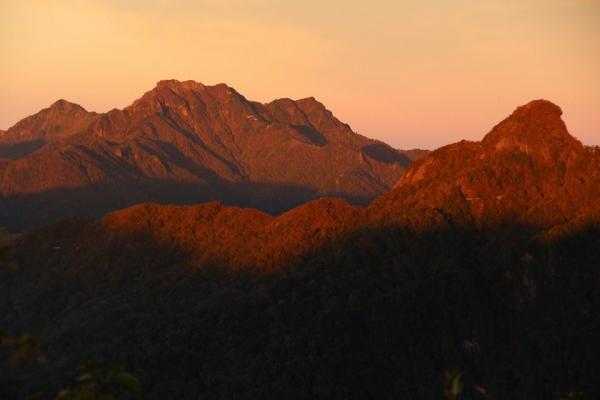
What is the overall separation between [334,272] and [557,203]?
41.6 m

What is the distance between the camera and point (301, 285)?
155m

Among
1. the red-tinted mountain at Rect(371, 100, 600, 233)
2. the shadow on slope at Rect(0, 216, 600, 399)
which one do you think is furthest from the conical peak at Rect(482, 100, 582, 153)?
the shadow on slope at Rect(0, 216, 600, 399)

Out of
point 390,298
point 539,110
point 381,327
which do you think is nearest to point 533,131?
point 539,110

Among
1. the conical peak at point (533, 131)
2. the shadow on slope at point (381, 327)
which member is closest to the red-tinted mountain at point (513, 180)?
the conical peak at point (533, 131)

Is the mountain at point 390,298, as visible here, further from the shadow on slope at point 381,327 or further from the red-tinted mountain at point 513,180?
the red-tinted mountain at point 513,180

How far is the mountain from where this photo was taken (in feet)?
431

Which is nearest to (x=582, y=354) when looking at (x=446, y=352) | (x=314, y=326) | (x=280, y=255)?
(x=446, y=352)

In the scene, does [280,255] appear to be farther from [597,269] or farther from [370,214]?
[597,269]

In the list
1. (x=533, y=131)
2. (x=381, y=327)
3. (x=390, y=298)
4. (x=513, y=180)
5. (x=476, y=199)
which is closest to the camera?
(x=381, y=327)

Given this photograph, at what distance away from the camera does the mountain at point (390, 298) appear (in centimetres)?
13125

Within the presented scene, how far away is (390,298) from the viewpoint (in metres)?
144

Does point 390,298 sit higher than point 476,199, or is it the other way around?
point 476,199

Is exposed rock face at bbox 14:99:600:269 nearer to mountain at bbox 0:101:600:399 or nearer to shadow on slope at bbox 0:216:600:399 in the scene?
mountain at bbox 0:101:600:399

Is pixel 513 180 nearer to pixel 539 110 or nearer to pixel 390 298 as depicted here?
pixel 539 110
